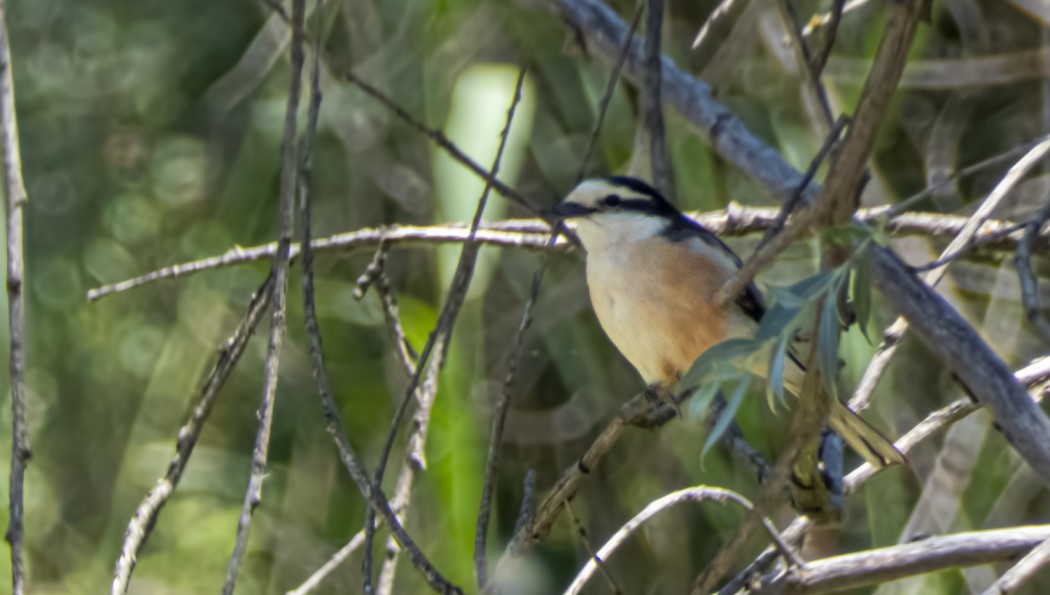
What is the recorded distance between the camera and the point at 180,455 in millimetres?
2420

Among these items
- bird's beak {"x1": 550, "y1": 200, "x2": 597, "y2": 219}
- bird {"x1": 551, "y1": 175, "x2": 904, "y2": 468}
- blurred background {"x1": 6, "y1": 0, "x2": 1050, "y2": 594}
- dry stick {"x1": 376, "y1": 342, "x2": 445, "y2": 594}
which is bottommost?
dry stick {"x1": 376, "y1": 342, "x2": 445, "y2": 594}

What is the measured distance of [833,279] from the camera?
158cm

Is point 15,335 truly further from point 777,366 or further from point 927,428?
point 927,428

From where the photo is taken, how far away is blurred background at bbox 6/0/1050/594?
4.07 m

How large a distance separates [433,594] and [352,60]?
1925 millimetres

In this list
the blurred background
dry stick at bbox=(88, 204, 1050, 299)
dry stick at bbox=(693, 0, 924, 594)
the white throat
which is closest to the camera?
dry stick at bbox=(693, 0, 924, 594)

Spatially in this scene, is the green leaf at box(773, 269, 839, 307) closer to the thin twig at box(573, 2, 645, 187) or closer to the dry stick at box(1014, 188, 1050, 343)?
the dry stick at box(1014, 188, 1050, 343)

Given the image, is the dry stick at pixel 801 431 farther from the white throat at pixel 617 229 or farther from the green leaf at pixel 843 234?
the white throat at pixel 617 229

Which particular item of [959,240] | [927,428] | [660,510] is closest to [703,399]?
[660,510]

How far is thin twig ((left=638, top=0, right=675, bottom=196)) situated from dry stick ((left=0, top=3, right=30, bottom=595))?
1409mm

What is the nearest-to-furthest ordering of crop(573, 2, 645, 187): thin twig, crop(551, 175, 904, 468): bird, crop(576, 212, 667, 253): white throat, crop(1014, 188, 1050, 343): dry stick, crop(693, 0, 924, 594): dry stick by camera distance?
1. crop(693, 0, 924, 594): dry stick
2. crop(1014, 188, 1050, 343): dry stick
3. crop(573, 2, 645, 187): thin twig
4. crop(551, 175, 904, 468): bird
5. crop(576, 212, 667, 253): white throat

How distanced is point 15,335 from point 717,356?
1092 millimetres

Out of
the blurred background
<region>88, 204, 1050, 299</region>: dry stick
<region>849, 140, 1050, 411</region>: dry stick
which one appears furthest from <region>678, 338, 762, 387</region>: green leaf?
the blurred background

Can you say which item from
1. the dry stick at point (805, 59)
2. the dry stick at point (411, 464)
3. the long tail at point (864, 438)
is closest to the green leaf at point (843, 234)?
the dry stick at point (805, 59)
